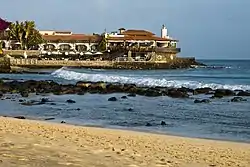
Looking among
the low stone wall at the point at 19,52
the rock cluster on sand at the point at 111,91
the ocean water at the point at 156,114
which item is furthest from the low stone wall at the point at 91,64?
the ocean water at the point at 156,114

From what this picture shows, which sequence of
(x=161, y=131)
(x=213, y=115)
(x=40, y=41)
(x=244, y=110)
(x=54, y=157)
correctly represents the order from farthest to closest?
(x=40, y=41), (x=244, y=110), (x=213, y=115), (x=161, y=131), (x=54, y=157)

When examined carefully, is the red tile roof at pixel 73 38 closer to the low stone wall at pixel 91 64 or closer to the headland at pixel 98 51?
the headland at pixel 98 51

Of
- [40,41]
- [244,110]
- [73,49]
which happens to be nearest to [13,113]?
[244,110]

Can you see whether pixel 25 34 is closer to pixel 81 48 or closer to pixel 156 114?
pixel 81 48

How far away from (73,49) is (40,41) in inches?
348

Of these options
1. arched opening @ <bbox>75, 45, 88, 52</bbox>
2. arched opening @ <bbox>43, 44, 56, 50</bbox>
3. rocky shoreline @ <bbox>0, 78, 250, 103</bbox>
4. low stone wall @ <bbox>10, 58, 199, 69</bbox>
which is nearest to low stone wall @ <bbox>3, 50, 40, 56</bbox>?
low stone wall @ <bbox>10, 58, 199, 69</bbox>

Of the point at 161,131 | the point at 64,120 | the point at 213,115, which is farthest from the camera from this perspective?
the point at 213,115

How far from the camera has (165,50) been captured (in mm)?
94750

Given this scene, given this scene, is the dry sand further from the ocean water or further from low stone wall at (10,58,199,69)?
low stone wall at (10,58,199,69)

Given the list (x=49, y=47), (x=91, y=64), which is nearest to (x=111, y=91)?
(x=91, y=64)

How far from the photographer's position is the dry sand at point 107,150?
28.2 feet

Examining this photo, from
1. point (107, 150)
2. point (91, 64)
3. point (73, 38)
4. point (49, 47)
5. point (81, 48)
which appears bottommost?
point (91, 64)

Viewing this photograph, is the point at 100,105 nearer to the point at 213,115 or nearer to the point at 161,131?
the point at 213,115

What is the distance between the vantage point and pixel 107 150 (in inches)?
396
